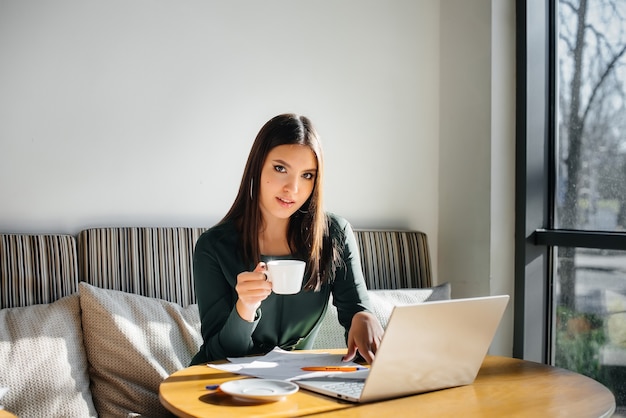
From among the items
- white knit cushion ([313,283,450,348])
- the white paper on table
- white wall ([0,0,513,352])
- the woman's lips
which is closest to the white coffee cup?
the white paper on table

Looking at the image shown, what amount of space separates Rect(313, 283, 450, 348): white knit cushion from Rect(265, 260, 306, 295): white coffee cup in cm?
73

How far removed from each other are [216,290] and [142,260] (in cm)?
57

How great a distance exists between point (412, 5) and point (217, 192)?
1176 mm

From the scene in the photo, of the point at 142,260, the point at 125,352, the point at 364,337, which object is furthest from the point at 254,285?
the point at 142,260

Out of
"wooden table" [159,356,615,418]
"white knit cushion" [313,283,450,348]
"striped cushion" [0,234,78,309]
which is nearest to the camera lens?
Answer: "wooden table" [159,356,615,418]

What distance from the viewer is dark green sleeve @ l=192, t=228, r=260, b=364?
1609 mm

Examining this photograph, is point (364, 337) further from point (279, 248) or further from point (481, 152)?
point (481, 152)

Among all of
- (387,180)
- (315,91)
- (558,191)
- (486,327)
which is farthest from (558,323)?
Answer: (486,327)

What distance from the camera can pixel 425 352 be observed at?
4.05ft

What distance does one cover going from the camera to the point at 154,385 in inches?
76.3

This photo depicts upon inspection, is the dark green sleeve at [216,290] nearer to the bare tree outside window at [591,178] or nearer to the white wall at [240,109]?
the white wall at [240,109]

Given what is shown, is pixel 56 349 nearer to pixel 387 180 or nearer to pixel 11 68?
pixel 11 68

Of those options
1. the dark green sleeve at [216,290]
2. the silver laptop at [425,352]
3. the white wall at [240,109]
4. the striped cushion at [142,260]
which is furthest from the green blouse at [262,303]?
the white wall at [240,109]

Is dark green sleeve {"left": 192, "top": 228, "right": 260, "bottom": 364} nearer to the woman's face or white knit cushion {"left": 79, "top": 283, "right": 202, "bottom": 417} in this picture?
the woman's face
